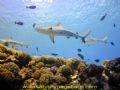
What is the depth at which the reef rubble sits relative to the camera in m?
7.93

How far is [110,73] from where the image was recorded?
880 centimetres

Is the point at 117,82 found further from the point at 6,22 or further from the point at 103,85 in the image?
the point at 6,22

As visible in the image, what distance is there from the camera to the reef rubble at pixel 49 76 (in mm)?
7934

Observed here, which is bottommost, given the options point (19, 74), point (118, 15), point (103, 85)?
point (103, 85)

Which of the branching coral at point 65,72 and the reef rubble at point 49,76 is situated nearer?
the reef rubble at point 49,76

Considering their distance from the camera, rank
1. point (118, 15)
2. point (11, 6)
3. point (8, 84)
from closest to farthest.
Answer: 1. point (8, 84)
2. point (11, 6)
3. point (118, 15)

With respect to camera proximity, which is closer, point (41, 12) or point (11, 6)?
point (11, 6)

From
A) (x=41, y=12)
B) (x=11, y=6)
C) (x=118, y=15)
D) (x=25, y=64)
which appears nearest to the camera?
(x=25, y=64)

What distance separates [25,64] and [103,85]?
13.2ft

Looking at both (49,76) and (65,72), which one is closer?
(49,76)

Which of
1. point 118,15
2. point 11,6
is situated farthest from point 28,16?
point 118,15

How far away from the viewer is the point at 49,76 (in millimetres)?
8492

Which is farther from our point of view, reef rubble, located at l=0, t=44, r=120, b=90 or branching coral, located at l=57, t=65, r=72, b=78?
branching coral, located at l=57, t=65, r=72, b=78

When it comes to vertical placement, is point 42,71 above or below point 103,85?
above
